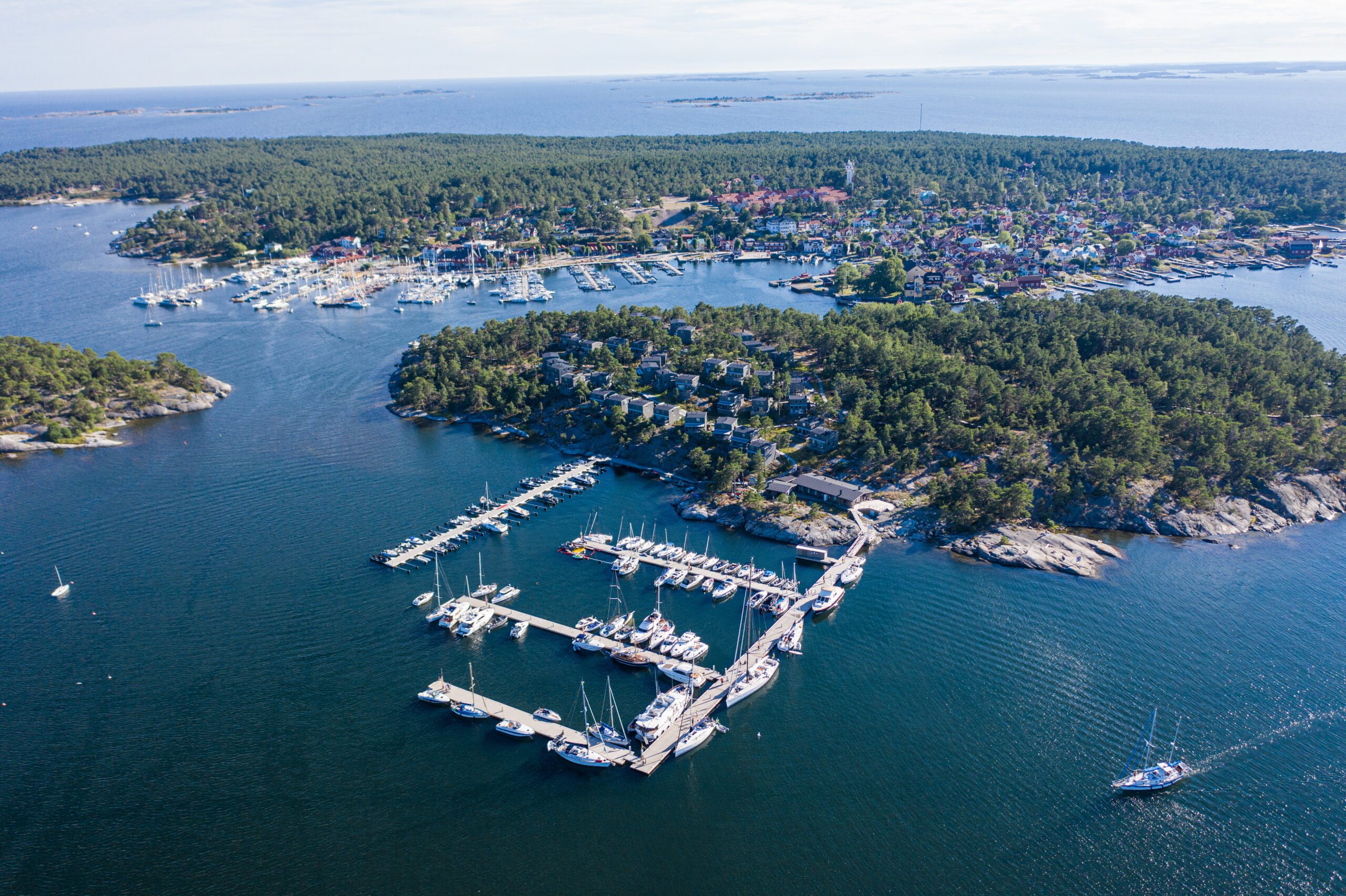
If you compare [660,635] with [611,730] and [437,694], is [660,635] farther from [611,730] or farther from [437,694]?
[437,694]

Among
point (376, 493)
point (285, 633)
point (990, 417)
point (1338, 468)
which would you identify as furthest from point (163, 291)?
point (1338, 468)

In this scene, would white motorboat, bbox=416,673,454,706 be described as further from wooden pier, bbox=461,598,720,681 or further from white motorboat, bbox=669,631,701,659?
white motorboat, bbox=669,631,701,659

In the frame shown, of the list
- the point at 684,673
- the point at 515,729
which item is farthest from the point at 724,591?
the point at 515,729

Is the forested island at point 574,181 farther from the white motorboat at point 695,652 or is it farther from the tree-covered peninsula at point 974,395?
the white motorboat at point 695,652

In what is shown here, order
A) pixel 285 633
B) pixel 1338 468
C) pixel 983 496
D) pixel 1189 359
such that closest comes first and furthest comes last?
1. pixel 285 633
2. pixel 983 496
3. pixel 1338 468
4. pixel 1189 359

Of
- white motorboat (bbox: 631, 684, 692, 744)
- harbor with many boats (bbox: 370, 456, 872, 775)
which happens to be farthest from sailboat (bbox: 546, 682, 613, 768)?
white motorboat (bbox: 631, 684, 692, 744)

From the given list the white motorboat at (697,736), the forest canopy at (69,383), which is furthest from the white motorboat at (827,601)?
the forest canopy at (69,383)

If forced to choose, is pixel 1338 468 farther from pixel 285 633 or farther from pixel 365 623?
pixel 285 633
